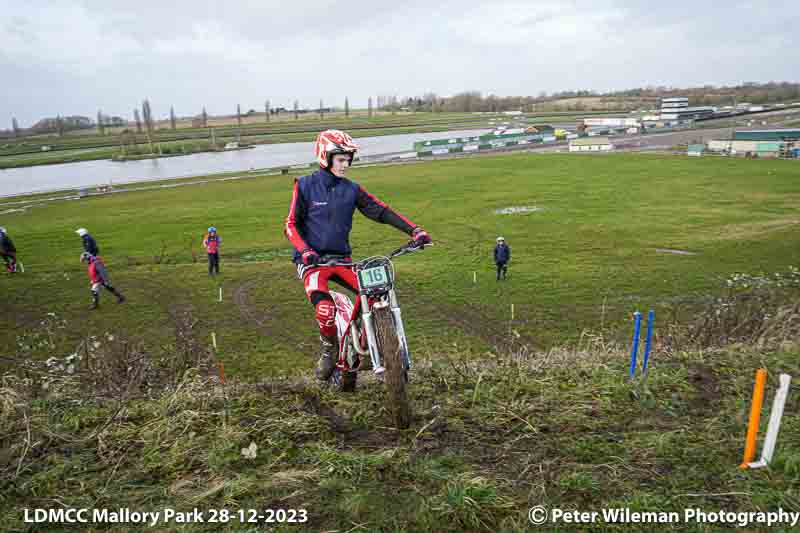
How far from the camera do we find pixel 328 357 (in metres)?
5.86

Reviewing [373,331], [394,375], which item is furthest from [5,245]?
[394,375]

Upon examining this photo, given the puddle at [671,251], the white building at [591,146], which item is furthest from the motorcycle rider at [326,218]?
the white building at [591,146]

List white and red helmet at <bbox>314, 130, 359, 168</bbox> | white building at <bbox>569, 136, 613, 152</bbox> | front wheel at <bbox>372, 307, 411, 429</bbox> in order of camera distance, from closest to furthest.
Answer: front wheel at <bbox>372, 307, 411, 429</bbox> → white and red helmet at <bbox>314, 130, 359, 168</bbox> → white building at <bbox>569, 136, 613, 152</bbox>

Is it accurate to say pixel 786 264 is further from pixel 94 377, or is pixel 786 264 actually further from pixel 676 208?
pixel 94 377

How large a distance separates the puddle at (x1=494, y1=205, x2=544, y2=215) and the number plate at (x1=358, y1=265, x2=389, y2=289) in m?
33.6

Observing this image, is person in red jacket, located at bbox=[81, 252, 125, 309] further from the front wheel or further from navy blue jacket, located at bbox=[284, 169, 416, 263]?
the front wheel

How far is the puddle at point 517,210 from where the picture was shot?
1481 inches

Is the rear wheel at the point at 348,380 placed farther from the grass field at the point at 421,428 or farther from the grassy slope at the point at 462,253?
the grassy slope at the point at 462,253

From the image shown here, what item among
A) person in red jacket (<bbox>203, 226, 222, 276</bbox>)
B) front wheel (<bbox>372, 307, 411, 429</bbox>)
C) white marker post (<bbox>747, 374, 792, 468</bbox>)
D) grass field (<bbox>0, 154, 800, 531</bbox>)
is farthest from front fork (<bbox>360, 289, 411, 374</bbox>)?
person in red jacket (<bbox>203, 226, 222, 276</bbox>)

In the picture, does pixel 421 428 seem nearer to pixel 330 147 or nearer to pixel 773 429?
pixel 773 429

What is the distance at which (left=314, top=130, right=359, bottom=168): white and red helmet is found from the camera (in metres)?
5.61

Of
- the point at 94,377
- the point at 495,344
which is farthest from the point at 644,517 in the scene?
the point at 495,344

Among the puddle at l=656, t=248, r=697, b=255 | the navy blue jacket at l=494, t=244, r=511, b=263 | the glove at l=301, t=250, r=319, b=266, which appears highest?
the glove at l=301, t=250, r=319, b=266

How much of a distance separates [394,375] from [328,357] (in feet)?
4.78
